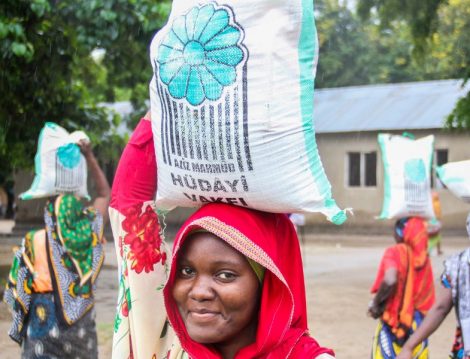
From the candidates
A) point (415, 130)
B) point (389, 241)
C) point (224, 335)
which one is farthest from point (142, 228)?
point (415, 130)

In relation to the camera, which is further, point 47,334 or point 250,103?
point 47,334

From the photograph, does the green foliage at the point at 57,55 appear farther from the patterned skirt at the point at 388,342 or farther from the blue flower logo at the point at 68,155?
the patterned skirt at the point at 388,342

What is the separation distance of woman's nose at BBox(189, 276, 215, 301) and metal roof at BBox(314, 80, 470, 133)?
855 inches

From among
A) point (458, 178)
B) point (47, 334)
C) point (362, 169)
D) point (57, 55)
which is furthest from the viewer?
point (362, 169)

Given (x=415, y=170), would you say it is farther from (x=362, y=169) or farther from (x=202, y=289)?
(x=362, y=169)

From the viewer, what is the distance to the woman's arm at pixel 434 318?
4.23 meters

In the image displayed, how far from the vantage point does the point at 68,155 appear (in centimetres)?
589

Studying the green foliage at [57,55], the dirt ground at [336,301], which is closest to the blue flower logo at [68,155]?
the dirt ground at [336,301]

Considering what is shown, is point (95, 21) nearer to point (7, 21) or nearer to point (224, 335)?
point (7, 21)

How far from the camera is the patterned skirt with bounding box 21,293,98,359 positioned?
5.50 metres

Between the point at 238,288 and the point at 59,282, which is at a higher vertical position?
the point at 238,288

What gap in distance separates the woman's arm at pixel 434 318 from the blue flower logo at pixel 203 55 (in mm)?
2505

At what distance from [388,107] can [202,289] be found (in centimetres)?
2423

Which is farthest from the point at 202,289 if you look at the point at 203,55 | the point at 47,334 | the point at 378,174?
the point at 378,174
